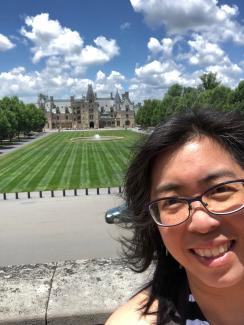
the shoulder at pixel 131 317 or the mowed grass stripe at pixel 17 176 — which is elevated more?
the shoulder at pixel 131 317

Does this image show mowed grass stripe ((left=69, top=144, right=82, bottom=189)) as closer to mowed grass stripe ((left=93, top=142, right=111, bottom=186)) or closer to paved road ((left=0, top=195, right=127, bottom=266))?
mowed grass stripe ((left=93, top=142, right=111, bottom=186))

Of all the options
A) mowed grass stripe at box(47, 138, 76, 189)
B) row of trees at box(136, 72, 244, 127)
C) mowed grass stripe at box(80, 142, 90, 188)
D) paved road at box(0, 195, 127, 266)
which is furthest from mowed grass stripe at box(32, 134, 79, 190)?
row of trees at box(136, 72, 244, 127)

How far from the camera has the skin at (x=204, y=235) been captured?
1967mm

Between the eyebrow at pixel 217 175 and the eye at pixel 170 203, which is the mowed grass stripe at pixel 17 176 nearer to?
the eye at pixel 170 203

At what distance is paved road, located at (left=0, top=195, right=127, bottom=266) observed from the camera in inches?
675

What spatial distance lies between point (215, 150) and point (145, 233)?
0.79 meters

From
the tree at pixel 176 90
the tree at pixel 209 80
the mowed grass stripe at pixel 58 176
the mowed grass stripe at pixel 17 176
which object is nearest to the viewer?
the mowed grass stripe at pixel 58 176

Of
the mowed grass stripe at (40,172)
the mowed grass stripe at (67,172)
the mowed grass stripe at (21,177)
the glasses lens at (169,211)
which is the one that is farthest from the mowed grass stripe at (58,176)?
the glasses lens at (169,211)

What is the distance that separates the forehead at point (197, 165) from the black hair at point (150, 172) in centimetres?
4

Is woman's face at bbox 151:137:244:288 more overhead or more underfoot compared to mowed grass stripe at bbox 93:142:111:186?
more overhead

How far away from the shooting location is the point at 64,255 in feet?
55.4

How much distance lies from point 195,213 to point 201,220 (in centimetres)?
5

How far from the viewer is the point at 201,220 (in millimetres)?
2000

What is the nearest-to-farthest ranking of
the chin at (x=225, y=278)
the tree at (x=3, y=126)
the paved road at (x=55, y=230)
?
1. the chin at (x=225, y=278)
2. the paved road at (x=55, y=230)
3. the tree at (x=3, y=126)
